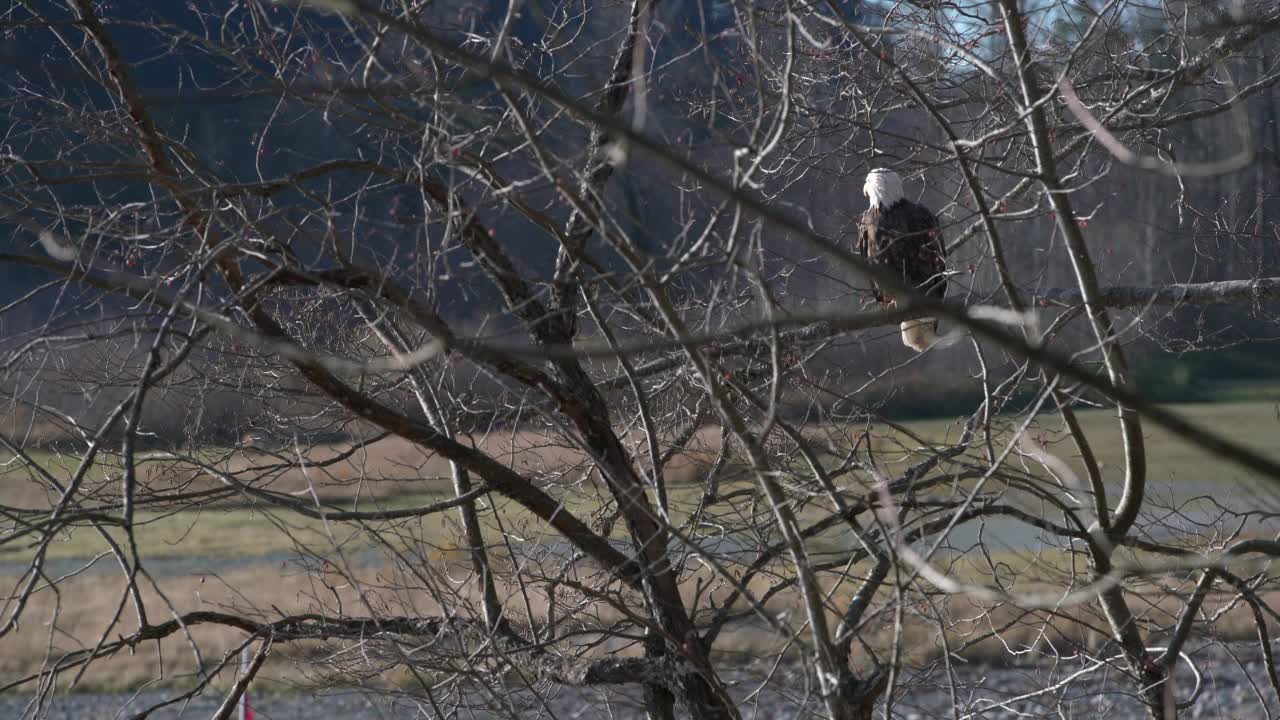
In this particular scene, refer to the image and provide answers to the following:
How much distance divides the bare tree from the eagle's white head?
0.13m

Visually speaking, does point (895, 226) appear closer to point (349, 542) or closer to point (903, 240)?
point (903, 240)

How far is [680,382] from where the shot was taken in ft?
13.7

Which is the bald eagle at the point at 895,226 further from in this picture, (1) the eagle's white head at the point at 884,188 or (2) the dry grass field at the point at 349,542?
(2) the dry grass field at the point at 349,542

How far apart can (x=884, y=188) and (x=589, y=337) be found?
169cm

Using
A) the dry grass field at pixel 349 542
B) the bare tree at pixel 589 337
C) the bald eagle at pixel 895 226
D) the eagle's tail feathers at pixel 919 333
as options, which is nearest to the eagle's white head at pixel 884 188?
the bald eagle at pixel 895 226

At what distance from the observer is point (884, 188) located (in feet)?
18.1

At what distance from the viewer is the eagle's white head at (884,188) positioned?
17.9 feet

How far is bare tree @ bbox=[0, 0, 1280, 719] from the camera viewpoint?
106 inches

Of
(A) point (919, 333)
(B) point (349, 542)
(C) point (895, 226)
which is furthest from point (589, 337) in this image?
(A) point (919, 333)

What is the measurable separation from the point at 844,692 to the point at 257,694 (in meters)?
14.3

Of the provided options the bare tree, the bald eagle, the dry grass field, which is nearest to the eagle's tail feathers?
the bald eagle

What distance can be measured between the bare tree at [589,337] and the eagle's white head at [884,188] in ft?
0.43

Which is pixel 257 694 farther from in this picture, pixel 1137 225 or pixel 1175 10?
pixel 1175 10

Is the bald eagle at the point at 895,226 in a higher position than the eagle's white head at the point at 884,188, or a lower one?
lower
